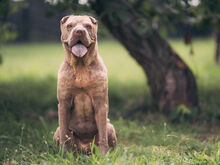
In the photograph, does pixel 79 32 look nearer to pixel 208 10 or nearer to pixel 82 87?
pixel 82 87

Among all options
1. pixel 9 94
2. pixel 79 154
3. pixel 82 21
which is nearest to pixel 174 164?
pixel 79 154

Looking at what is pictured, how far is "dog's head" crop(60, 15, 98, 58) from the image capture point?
2.60 meters

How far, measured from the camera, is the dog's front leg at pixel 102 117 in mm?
2848

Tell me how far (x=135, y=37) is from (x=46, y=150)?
2.43 metres

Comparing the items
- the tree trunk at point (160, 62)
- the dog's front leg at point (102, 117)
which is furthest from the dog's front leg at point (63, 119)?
the tree trunk at point (160, 62)

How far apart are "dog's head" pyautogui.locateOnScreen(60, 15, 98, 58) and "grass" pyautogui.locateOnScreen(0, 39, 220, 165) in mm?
831

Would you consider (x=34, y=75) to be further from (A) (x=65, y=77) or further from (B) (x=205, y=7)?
(A) (x=65, y=77)

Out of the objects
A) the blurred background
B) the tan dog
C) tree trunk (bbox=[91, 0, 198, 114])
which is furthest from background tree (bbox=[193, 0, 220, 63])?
the tan dog

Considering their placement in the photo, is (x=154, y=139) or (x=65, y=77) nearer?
(x=65, y=77)

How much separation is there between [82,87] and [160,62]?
244 cm

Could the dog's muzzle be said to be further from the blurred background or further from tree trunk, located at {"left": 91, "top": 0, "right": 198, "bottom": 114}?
tree trunk, located at {"left": 91, "top": 0, "right": 198, "bottom": 114}

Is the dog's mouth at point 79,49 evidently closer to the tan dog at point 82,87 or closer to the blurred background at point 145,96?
the tan dog at point 82,87

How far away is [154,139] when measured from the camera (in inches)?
146

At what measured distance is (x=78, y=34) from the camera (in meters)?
2.59
